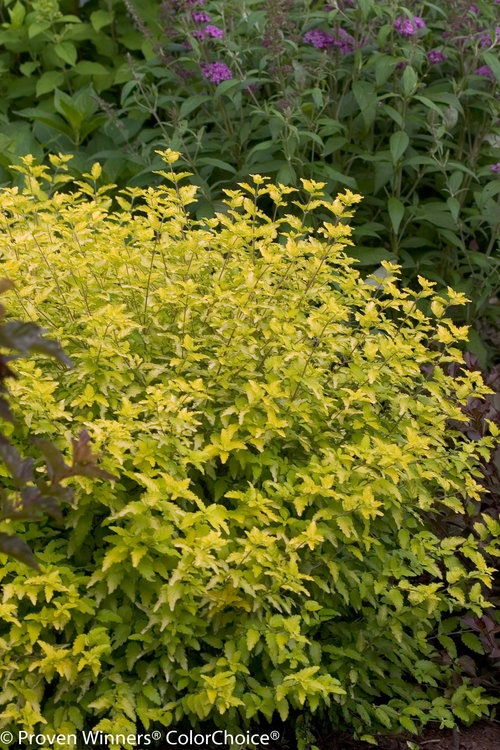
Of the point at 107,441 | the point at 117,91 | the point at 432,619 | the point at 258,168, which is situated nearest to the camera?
the point at 107,441

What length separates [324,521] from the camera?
105 inches

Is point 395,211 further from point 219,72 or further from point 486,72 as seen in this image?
point 219,72

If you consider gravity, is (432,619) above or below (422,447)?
below

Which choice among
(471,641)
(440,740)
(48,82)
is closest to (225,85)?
(48,82)

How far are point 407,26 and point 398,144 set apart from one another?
609mm

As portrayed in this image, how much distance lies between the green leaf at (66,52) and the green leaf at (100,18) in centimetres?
24

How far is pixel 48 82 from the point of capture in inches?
229

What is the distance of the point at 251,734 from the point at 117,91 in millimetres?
4519

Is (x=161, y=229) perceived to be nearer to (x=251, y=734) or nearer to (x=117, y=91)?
(x=251, y=734)

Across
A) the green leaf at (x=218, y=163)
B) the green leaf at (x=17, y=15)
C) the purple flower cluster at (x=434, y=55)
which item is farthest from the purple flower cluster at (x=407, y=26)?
the green leaf at (x=17, y=15)

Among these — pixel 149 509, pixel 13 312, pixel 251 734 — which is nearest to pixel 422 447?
pixel 149 509

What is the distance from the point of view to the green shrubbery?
7.63 feet

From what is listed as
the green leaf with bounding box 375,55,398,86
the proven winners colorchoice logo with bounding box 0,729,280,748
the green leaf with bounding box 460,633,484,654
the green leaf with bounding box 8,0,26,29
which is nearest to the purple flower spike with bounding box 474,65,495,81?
the green leaf with bounding box 375,55,398,86

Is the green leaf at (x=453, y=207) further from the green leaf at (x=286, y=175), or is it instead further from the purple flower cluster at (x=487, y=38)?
the purple flower cluster at (x=487, y=38)
